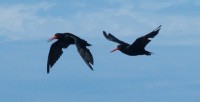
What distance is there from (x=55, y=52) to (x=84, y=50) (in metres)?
4.10

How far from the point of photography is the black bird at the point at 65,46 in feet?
115

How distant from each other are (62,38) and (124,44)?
145 inches

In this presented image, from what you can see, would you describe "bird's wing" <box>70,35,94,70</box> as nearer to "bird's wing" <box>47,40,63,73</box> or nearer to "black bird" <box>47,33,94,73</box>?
"black bird" <box>47,33,94,73</box>

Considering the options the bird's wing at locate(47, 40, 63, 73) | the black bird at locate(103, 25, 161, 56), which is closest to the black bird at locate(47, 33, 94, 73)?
the bird's wing at locate(47, 40, 63, 73)

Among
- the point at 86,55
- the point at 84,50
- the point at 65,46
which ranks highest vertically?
the point at 65,46

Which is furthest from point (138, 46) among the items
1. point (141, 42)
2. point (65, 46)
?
point (65, 46)

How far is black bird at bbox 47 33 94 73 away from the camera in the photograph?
35.2m

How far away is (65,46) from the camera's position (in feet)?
128

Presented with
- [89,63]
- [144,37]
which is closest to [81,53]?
[89,63]

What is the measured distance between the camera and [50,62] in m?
39.2

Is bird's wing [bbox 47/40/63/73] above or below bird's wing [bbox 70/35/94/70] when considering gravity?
above

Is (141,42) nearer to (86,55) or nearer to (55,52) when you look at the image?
(86,55)

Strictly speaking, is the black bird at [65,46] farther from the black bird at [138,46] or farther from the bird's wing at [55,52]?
the black bird at [138,46]

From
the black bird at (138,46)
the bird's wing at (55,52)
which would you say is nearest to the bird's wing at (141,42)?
the black bird at (138,46)
